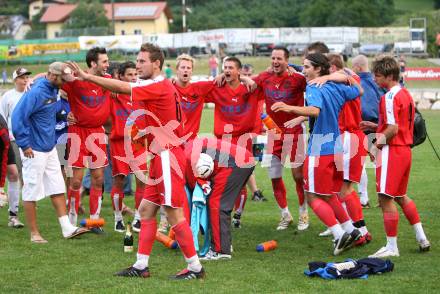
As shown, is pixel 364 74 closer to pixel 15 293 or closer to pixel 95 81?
pixel 95 81

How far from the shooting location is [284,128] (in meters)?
10.0

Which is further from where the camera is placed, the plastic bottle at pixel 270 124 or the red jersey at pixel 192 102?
the plastic bottle at pixel 270 124

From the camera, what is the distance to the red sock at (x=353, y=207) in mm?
9344

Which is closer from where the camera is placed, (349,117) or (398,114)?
(398,114)

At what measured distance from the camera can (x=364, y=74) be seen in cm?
1120

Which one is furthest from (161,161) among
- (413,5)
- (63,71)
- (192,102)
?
(413,5)

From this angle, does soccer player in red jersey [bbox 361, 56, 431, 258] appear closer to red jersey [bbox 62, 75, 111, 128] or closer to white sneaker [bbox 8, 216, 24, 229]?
red jersey [bbox 62, 75, 111, 128]

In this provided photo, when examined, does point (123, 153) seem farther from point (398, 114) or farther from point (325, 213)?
point (398, 114)

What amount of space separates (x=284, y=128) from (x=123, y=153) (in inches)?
86.7

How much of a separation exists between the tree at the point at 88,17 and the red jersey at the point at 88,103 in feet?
258

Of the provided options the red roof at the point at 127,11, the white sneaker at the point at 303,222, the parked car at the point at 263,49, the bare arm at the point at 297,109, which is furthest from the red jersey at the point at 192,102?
the red roof at the point at 127,11

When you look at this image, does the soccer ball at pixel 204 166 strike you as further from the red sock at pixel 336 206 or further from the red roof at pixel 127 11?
the red roof at pixel 127 11

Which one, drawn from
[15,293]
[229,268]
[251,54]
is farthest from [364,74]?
[251,54]

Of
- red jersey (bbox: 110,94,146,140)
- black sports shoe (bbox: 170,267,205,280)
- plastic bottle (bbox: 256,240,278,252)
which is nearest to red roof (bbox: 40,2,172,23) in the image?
red jersey (bbox: 110,94,146,140)
